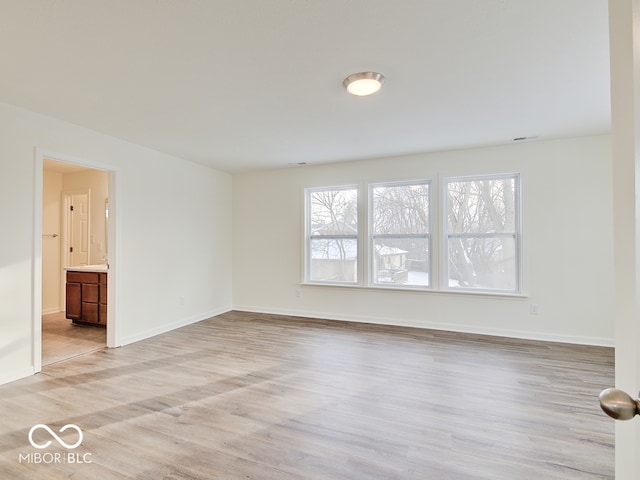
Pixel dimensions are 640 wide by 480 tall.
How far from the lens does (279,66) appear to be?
231 cm

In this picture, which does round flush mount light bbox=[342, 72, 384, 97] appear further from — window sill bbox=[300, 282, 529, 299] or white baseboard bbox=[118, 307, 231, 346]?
white baseboard bbox=[118, 307, 231, 346]

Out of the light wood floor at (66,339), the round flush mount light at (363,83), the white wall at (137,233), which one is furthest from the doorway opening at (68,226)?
the round flush mount light at (363,83)

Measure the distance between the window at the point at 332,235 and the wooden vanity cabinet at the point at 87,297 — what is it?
9.80 ft

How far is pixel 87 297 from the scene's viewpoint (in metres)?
4.66

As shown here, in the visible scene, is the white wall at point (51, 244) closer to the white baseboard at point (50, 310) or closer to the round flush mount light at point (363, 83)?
the white baseboard at point (50, 310)

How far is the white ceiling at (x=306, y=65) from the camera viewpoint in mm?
1791

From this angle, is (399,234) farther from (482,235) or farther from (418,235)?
(482,235)

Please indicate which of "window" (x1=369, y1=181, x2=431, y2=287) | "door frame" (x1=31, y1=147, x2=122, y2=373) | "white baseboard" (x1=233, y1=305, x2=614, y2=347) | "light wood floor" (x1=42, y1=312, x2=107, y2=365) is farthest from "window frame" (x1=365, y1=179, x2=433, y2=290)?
"light wood floor" (x1=42, y1=312, x2=107, y2=365)

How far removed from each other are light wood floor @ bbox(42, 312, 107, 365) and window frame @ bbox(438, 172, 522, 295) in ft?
14.7

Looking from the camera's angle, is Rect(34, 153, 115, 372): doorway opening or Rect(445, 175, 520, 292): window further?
Rect(34, 153, 115, 372): doorway opening

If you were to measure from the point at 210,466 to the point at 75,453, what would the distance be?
86 cm

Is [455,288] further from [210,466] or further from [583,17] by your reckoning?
[210,466]

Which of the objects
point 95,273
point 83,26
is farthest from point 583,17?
point 95,273

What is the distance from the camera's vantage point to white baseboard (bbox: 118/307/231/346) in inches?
157
